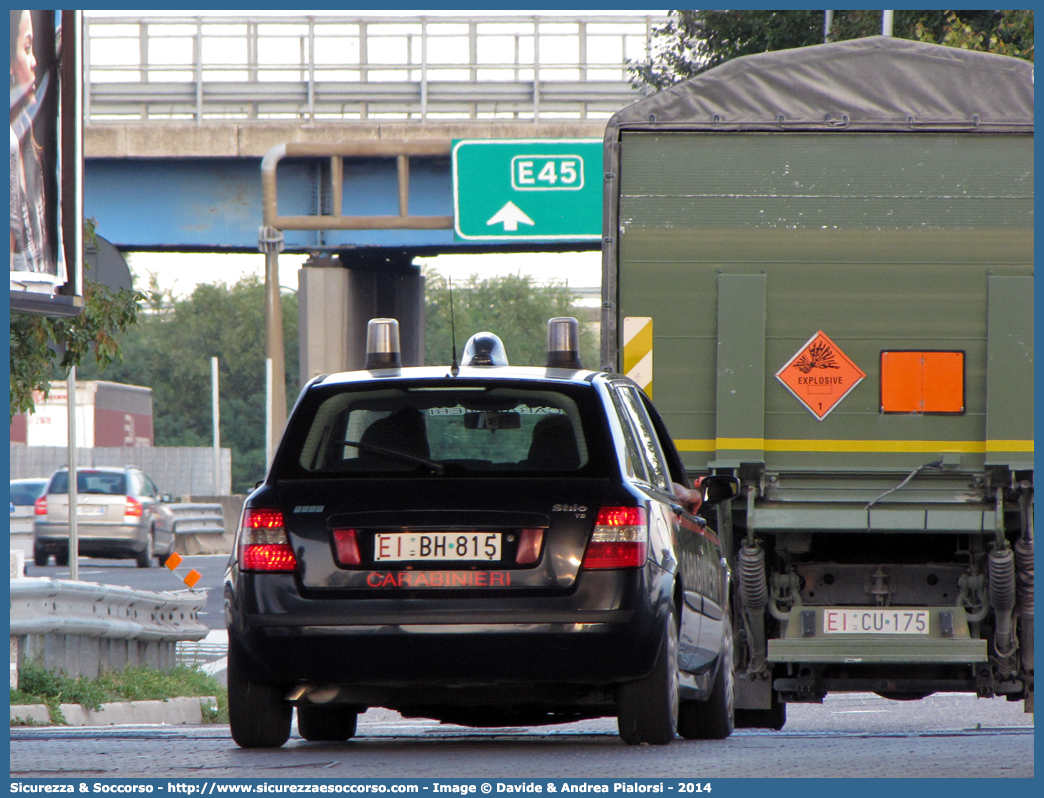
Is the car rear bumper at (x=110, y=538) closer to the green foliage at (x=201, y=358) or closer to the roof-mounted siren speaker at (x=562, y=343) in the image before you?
the roof-mounted siren speaker at (x=562, y=343)

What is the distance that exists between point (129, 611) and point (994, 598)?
22.0ft

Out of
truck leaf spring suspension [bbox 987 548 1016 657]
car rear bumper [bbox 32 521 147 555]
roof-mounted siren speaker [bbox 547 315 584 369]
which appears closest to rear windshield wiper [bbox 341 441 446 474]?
truck leaf spring suspension [bbox 987 548 1016 657]

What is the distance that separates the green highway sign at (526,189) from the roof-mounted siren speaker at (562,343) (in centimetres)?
1466

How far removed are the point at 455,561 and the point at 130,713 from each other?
616 centimetres

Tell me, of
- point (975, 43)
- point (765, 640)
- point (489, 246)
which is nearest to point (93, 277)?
point (765, 640)

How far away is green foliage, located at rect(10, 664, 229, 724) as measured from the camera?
12.0 metres

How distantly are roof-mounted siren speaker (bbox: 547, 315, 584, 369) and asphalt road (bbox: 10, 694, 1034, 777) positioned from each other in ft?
7.39

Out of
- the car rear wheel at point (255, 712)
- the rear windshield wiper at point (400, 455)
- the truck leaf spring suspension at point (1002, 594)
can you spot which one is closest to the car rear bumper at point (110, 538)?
the truck leaf spring suspension at point (1002, 594)

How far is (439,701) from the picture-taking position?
7.40 meters

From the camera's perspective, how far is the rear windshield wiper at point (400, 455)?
7.52 metres

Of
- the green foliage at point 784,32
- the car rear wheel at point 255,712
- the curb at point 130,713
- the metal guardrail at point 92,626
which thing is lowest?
the curb at point 130,713

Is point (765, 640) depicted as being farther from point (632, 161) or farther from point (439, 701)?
point (439, 701)

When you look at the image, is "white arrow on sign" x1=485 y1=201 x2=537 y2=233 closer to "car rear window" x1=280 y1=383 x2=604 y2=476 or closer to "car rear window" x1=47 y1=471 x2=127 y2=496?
"car rear window" x1=47 y1=471 x2=127 y2=496

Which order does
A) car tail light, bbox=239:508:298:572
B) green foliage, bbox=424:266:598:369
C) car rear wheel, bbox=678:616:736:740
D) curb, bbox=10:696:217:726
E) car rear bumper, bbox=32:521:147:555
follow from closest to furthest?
car tail light, bbox=239:508:298:572 → car rear wheel, bbox=678:616:736:740 → curb, bbox=10:696:217:726 → car rear bumper, bbox=32:521:147:555 → green foliage, bbox=424:266:598:369
